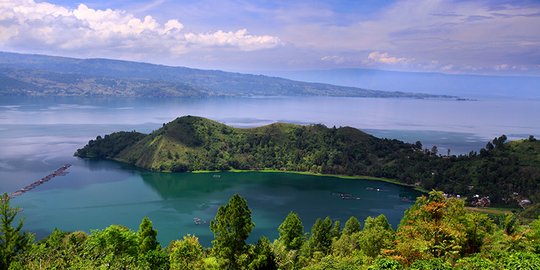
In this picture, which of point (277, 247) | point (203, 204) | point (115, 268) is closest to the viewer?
point (115, 268)

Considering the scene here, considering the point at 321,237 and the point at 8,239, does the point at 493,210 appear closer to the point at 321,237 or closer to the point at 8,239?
the point at 321,237

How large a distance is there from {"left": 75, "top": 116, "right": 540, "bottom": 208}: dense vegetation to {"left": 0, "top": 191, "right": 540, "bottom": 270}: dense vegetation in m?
81.1

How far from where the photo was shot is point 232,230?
27531 millimetres

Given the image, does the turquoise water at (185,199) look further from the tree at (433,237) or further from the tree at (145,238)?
the tree at (433,237)

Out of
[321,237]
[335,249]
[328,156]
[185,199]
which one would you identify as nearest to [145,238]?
[335,249]

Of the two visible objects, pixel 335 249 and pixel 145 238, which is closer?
pixel 145 238

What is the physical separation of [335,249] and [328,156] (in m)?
99.1

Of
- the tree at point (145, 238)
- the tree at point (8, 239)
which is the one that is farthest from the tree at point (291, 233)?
the tree at point (8, 239)

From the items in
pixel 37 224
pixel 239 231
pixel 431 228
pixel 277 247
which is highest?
pixel 431 228

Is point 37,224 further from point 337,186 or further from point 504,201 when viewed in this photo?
point 504,201

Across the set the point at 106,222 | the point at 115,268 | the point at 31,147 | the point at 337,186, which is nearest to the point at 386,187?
the point at 337,186

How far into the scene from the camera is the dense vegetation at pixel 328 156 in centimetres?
11156

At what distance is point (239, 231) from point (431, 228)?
12287mm

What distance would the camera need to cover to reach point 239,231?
2761cm
